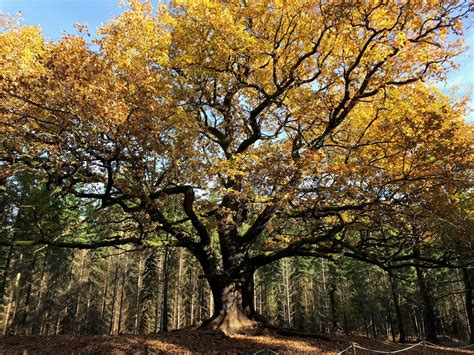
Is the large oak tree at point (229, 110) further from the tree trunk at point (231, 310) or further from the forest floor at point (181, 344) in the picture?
the forest floor at point (181, 344)

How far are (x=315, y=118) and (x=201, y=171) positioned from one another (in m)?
4.30

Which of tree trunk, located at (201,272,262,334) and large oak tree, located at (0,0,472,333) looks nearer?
large oak tree, located at (0,0,472,333)

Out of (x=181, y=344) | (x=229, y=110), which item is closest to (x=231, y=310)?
(x=181, y=344)

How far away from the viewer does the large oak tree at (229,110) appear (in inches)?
320

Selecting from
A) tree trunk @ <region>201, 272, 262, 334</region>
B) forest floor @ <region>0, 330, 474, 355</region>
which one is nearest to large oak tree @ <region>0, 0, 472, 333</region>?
tree trunk @ <region>201, 272, 262, 334</region>

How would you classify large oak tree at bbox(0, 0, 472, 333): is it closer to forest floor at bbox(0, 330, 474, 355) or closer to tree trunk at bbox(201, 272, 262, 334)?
tree trunk at bbox(201, 272, 262, 334)

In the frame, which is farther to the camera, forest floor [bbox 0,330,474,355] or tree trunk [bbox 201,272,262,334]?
tree trunk [bbox 201,272,262,334]

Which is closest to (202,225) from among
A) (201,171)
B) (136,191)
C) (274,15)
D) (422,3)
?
(201,171)

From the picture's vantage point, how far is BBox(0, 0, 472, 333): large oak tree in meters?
8.12

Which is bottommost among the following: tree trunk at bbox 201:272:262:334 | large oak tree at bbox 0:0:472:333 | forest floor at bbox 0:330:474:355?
forest floor at bbox 0:330:474:355

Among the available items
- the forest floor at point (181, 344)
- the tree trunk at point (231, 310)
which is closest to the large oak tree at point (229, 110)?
the tree trunk at point (231, 310)

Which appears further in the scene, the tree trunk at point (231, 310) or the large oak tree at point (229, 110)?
the tree trunk at point (231, 310)

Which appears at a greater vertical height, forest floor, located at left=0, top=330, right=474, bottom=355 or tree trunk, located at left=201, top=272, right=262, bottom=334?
tree trunk, located at left=201, top=272, right=262, bottom=334

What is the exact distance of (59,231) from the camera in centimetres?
1178
